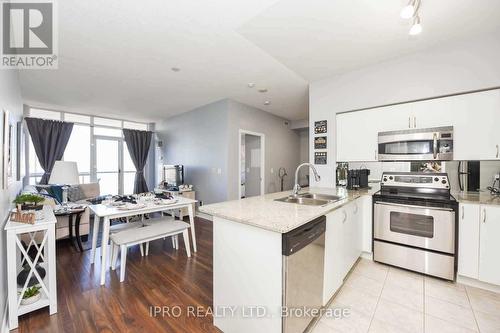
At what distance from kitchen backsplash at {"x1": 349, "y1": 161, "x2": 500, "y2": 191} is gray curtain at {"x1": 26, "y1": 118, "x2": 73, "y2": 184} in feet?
20.7

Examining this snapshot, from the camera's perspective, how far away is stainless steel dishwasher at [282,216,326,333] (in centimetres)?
121

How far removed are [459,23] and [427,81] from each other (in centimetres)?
59

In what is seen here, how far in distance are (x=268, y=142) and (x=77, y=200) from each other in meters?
4.33

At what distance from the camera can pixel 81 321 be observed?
161 centimetres

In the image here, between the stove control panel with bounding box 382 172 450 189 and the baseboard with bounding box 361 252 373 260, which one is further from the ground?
the stove control panel with bounding box 382 172 450 189

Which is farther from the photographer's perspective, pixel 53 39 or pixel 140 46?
pixel 140 46

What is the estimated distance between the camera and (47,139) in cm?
462

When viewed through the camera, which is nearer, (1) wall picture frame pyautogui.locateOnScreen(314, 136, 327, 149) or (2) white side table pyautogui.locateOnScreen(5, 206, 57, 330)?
(2) white side table pyautogui.locateOnScreen(5, 206, 57, 330)

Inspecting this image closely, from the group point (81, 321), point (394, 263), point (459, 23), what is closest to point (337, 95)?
point (459, 23)

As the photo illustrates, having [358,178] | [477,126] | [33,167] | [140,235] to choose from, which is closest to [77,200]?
[33,167]

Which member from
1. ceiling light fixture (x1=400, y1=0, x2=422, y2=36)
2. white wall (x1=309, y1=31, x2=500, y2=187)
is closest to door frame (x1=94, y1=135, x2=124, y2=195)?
white wall (x1=309, y1=31, x2=500, y2=187)

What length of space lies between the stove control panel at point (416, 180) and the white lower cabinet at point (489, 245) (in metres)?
0.43

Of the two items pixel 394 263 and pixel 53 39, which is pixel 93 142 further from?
pixel 394 263

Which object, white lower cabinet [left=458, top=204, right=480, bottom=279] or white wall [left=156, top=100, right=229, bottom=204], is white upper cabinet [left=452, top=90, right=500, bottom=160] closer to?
white lower cabinet [left=458, top=204, right=480, bottom=279]
